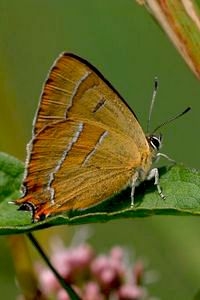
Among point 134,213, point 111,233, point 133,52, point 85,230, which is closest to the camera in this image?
point 134,213

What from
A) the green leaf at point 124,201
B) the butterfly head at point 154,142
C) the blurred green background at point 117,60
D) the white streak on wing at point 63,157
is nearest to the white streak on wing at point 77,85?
the white streak on wing at point 63,157

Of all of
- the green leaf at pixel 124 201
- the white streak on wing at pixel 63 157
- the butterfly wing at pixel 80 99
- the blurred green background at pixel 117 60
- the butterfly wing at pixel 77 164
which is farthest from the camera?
the blurred green background at pixel 117 60

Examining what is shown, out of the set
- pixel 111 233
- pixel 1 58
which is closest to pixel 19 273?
pixel 1 58

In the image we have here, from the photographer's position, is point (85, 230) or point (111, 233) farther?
point (111, 233)

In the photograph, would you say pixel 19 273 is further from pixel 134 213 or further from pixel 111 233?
pixel 111 233

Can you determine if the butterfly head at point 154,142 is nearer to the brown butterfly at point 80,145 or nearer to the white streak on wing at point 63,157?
the brown butterfly at point 80,145

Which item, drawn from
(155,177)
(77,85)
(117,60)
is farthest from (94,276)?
(117,60)
